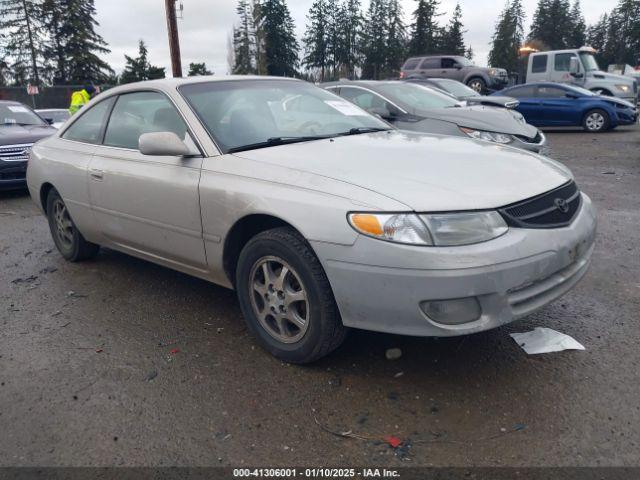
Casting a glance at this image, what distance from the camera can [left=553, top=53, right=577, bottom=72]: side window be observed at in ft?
60.6

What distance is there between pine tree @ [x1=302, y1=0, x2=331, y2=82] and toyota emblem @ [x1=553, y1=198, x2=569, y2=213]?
70.3 metres

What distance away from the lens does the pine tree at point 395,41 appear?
229 ft

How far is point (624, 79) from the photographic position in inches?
714

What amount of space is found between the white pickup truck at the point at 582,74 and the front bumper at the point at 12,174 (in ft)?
55.4

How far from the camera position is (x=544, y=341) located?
3166 millimetres

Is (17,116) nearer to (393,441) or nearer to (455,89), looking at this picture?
(455,89)

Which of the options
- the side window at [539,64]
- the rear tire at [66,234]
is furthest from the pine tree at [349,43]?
the rear tire at [66,234]

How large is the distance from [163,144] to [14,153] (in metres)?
6.52

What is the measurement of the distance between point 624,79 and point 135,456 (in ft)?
66.4

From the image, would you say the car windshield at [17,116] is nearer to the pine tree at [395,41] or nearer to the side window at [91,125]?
the side window at [91,125]

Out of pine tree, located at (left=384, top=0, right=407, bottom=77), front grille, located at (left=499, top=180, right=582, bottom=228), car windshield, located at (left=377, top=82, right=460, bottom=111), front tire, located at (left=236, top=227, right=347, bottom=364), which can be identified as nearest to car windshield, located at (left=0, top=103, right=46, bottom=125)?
car windshield, located at (left=377, top=82, right=460, bottom=111)

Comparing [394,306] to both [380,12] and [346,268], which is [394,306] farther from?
[380,12]

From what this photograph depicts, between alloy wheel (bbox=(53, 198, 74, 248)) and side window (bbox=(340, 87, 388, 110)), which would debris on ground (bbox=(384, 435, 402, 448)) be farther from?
side window (bbox=(340, 87, 388, 110))

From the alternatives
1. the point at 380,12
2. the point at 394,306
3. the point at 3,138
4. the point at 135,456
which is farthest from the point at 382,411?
the point at 380,12
